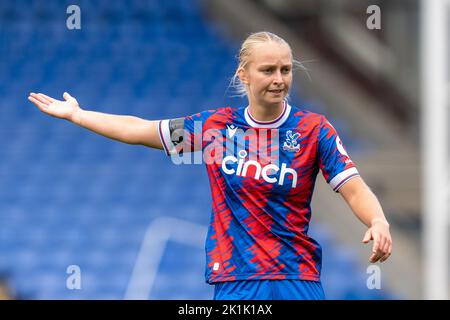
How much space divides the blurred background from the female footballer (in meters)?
3.88

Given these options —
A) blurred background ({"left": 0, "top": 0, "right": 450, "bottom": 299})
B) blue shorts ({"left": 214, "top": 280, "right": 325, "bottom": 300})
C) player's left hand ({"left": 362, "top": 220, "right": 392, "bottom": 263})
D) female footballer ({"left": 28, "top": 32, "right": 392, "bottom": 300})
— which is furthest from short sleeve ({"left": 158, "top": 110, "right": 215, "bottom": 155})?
blurred background ({"left": 0, "top": 0, "right": 450, "bottom": 299})

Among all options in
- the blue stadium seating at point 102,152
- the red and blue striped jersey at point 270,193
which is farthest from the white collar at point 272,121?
the blue stadium seating at point 102,152

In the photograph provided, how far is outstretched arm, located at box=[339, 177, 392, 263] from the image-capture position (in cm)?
389

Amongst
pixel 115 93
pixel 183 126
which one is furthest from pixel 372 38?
pixel 183 126

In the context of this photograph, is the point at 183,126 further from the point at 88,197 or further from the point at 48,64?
the point at 48,64

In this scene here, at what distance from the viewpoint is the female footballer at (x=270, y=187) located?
13.9ft

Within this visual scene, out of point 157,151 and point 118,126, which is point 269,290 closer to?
point 118,126

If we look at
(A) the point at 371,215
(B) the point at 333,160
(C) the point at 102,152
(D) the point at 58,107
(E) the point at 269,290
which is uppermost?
(C) the point at 102,152

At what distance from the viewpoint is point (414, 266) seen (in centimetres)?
1077

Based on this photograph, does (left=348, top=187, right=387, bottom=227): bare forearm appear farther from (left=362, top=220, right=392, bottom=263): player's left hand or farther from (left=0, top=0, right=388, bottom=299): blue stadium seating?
(left=0, top=0, right=388, bottom=299): blue stadium seating

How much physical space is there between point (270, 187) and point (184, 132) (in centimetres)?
48

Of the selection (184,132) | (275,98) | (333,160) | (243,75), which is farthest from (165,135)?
(333,160)

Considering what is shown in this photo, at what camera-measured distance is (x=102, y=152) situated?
38.7ft

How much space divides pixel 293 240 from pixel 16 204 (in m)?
7.28
